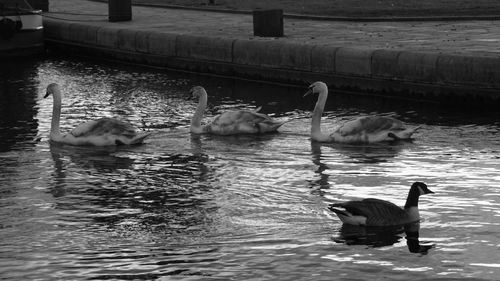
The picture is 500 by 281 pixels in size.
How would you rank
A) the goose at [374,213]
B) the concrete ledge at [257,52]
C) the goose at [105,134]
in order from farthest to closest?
the concrete ledge at [257,52]
the goose at [105,134]
the goose at [374,213]

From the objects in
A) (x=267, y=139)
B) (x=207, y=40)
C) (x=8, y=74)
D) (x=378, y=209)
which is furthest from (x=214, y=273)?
(x=8, y=74)

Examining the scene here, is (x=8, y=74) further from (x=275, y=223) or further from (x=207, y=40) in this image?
(x=275, y=223)

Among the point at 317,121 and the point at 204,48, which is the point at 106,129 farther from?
the point at 204,48

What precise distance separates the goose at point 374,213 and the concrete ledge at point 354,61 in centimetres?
910

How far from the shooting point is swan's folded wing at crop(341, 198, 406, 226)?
12.4m

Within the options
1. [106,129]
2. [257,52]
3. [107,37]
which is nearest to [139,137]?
[106,129]

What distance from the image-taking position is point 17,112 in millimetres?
21000

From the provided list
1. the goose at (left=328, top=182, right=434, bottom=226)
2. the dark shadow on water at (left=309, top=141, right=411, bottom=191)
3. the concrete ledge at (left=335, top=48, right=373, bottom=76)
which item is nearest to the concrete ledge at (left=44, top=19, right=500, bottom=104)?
the concrete ledge at (left=335, top=48, right=373, bottom=76)

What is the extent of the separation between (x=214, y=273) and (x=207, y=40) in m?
14.4

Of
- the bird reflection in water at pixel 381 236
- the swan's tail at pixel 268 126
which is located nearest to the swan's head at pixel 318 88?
the swan's tail at pixel 268 126

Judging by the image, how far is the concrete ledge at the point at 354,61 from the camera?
2159 centimetres

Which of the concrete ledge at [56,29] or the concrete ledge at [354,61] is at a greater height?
the concrete ledge at [354,61]

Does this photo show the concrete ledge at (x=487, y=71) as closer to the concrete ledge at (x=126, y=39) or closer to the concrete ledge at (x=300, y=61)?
the concrete ledge at (x=300, y=61)

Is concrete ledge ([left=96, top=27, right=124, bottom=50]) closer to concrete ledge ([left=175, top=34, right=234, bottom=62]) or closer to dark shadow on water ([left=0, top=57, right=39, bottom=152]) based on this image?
dark shadow on water ([left=0, top=57, right=39, bottom=152])
